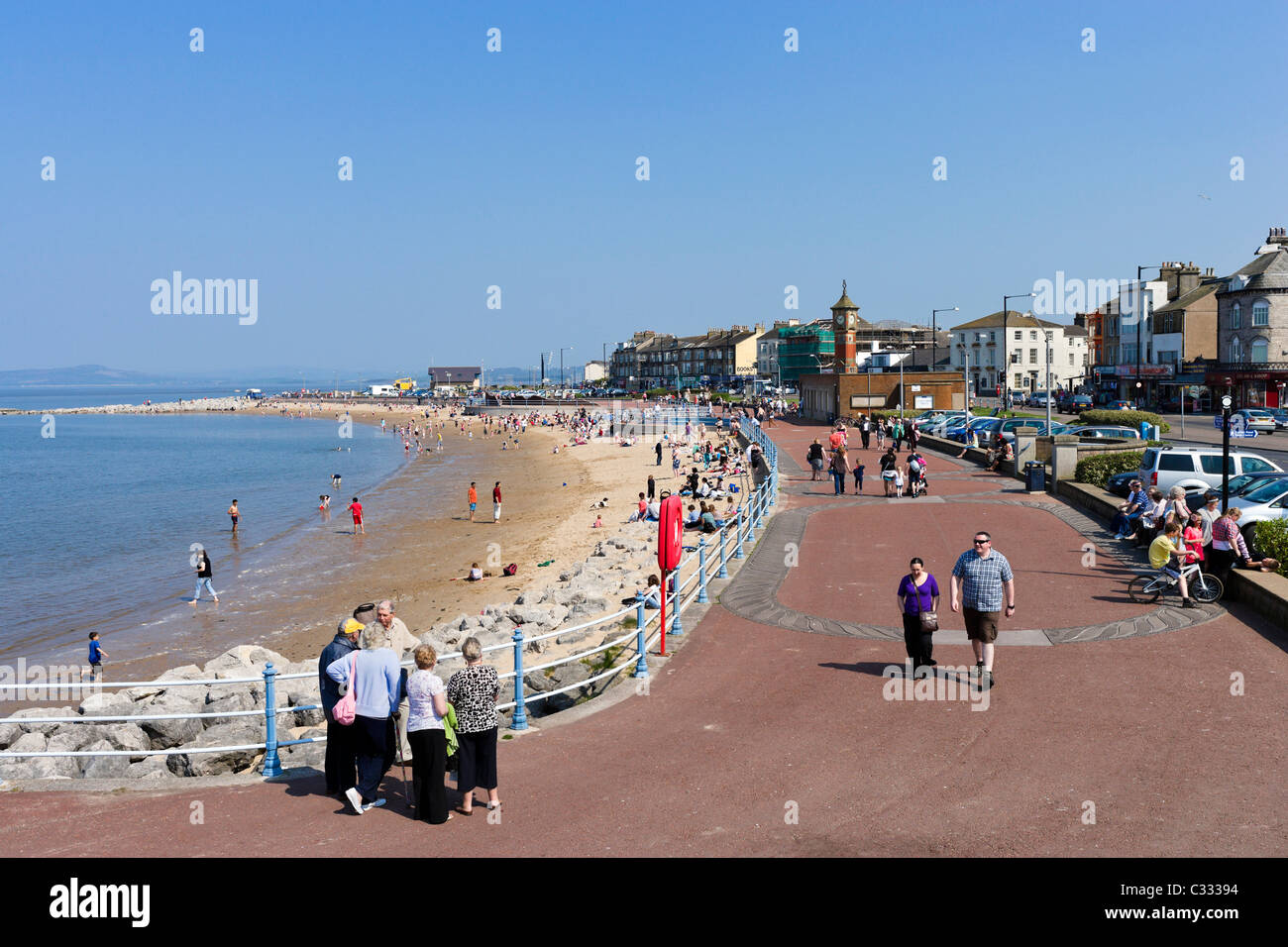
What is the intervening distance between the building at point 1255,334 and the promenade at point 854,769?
194ft

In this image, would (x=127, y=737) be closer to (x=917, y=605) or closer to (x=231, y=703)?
(x=231, y=703)

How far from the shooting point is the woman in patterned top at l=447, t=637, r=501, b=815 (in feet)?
23.5

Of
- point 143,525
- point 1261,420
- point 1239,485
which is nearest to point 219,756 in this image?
point 1239,485

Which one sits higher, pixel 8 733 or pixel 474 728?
pixel 474 728

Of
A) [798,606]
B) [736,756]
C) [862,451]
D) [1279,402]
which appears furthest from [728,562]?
[1279,402]

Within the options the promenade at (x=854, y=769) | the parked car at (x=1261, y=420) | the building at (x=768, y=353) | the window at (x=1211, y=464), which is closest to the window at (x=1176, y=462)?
the window at (x=1211, y=464)

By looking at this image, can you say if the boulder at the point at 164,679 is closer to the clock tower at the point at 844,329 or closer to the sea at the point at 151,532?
the sea at the point at 151,532

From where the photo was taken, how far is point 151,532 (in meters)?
38.2

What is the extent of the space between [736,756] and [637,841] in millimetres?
1797

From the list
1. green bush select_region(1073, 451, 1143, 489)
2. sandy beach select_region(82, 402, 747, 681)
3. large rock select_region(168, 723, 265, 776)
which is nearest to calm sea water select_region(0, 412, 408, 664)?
sandy beach select_region(82, 402, 747, 681)

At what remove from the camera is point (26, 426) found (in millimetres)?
152500

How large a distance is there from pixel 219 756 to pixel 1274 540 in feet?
45.8

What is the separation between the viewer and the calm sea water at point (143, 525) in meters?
24.5
